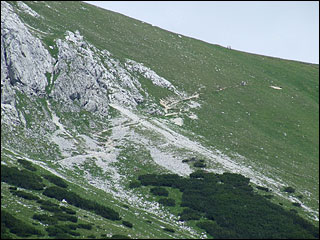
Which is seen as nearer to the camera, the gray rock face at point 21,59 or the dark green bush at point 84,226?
the dark green bush at point 84,226

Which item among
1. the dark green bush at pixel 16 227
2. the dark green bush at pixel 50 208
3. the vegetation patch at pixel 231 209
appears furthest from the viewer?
the vegetation patch at pixel 231 209

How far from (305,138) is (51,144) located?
64.9 metres

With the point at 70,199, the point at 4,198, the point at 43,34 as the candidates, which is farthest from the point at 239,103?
the point at 4,198

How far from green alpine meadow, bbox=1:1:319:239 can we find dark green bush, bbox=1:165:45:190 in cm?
24

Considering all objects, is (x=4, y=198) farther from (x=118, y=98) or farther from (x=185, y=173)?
(x=118, y=98)

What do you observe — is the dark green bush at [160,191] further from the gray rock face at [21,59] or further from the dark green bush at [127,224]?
the gray rock face at [21,59]

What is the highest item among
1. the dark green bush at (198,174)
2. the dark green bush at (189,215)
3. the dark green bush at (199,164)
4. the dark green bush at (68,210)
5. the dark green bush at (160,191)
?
the dark green bush at (199,164)

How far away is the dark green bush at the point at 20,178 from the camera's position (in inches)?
2324

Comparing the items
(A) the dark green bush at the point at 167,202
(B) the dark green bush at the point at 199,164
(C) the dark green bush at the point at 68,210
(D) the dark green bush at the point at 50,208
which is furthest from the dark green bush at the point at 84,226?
(B) the dark green bush at the point at 199,164

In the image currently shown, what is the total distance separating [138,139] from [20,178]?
1295 inches

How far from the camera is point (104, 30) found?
13388 cm

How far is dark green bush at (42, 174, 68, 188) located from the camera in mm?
64169

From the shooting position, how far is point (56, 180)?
64625 millimetres

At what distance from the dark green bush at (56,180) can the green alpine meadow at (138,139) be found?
8.1 inches
